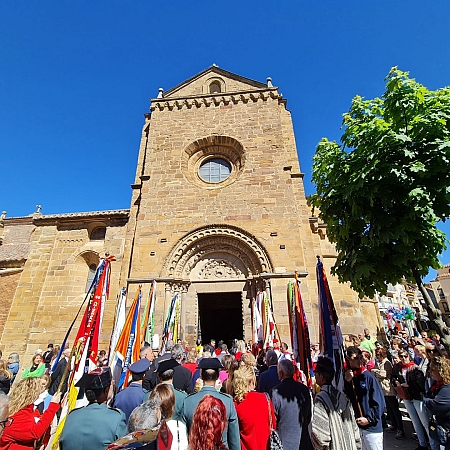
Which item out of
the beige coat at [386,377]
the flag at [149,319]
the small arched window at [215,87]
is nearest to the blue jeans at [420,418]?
the beige coat at [386,377]

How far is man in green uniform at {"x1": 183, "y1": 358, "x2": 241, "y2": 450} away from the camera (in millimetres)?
2434

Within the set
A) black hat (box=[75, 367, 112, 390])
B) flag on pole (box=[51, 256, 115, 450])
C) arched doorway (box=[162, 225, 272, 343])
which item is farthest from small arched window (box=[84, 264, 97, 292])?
black hat (box=[75, 367, 112, 390])

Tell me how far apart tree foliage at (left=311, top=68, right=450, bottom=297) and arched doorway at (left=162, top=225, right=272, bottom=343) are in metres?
5.32

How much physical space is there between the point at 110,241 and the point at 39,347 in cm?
477

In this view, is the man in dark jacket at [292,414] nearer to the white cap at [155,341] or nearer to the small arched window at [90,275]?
the white cap at [155,341]

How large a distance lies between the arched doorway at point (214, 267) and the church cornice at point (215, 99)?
7359 mm

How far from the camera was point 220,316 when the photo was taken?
54.0 ft

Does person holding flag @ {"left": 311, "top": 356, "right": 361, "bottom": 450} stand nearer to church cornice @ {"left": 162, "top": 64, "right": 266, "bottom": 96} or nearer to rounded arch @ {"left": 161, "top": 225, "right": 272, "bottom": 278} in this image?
rounded arch @ {"left": 161, "top": 225, "right": 272, "bottom": 278}

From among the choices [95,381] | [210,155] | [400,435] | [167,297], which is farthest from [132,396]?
[210,155]

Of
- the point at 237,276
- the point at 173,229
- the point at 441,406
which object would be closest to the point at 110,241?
the point at 173,229

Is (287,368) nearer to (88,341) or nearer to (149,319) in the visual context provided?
(88,341)

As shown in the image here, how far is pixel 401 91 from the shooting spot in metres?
5.11

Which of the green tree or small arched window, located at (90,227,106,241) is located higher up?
small arched window, located at (90,227,106,241)

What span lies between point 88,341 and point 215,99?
13229 mm
